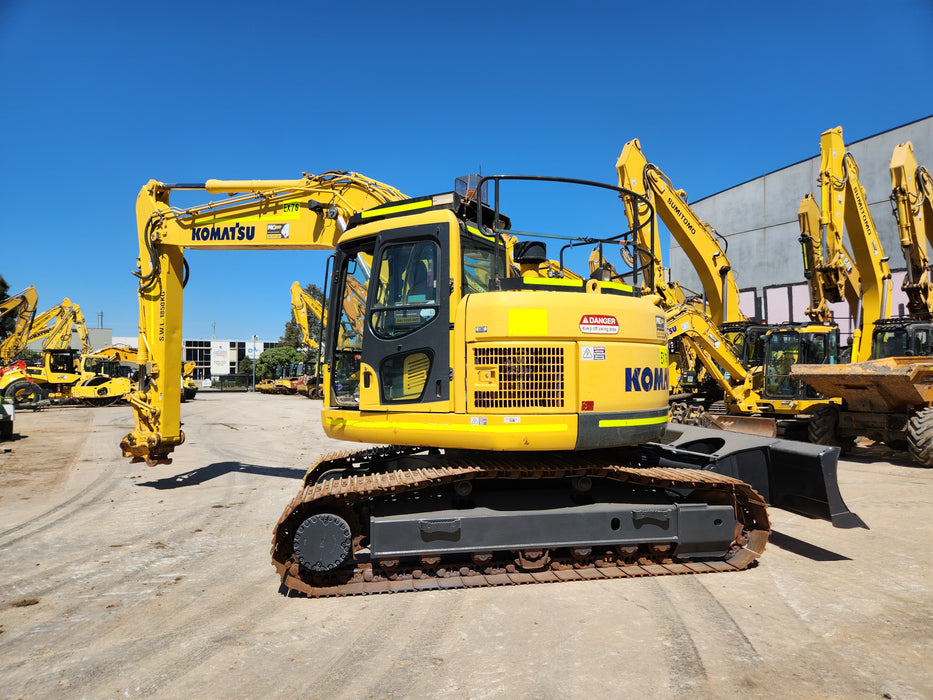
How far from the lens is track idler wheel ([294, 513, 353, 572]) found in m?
4.75

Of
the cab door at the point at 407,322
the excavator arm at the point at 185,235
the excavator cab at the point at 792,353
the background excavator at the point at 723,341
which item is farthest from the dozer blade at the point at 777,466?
the excavator cab at the point at 792,353

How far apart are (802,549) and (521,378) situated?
3.77 meters

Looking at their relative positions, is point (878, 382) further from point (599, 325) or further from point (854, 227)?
point (599, 325)

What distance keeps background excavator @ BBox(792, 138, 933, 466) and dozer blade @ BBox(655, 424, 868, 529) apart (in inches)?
240

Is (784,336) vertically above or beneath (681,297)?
beneath

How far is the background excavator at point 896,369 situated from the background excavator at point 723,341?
1130 millimetres

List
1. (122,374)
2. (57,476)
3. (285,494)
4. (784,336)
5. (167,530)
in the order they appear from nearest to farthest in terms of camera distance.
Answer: (167,530)
(285,494)
(57,476)
(784,336)
(122,374)

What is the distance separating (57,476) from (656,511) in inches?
413

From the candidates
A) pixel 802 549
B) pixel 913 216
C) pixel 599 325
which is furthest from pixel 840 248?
pixel 599 325

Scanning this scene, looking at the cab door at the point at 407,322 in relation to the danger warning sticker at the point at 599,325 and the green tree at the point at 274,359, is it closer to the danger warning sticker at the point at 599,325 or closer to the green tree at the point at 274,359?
the danger warning sticker at the point at 599,325

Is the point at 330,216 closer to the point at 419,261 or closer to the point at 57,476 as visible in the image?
the point at 419,261

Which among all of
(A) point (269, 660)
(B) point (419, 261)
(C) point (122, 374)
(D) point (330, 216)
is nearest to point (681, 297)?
A: (D) point (330, 216)

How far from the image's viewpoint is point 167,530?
6922 mm

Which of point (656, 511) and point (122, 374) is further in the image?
point (122, 374)
